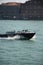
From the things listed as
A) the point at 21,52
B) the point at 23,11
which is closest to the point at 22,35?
the point at 21,52

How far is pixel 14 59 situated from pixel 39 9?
196 feet

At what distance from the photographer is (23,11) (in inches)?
2628

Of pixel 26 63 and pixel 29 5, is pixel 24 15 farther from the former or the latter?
pixel 26 63

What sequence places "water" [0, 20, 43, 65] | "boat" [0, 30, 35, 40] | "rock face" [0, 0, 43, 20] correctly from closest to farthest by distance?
"water" [0, 20, 43, 65] < "boat" [0, 30, 35, 40] < "rock face" [0, 0, 43, 20]

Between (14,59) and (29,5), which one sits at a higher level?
(14,59)

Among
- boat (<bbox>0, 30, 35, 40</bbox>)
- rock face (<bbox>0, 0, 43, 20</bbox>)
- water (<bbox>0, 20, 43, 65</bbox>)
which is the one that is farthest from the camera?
rock face (<bbox>0, 0, 43, 20</bbox>)

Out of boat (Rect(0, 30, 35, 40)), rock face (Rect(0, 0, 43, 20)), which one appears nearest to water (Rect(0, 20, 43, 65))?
boat (Rect(0, 30, 35, 40))

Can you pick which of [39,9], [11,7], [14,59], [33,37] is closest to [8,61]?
[14,59]

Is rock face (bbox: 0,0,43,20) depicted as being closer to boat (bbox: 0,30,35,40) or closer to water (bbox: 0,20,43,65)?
boat (bbox: 0,30,35,40)

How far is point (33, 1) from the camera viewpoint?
67500mm

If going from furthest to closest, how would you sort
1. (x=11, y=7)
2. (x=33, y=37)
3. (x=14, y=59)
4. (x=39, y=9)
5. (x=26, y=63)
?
(x=39, y=9)
(x=11, y=7)
(x=33, y=37)
(x=14, y=59)
(x=26, y=63)

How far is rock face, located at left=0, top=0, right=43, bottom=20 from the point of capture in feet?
213

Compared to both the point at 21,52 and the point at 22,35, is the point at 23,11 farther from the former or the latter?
the point at 21,52

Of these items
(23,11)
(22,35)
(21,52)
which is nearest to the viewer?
(21,52)
